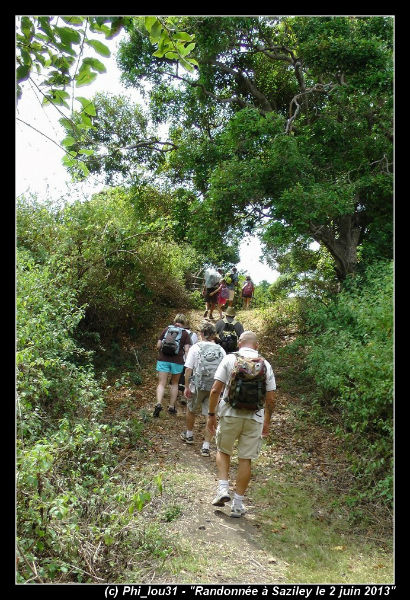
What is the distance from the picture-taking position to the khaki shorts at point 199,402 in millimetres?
6633

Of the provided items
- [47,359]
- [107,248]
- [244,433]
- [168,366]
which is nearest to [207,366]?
[168,366]

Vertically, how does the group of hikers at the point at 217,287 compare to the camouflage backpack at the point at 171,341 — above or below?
above

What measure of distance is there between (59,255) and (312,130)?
5802 millimetres

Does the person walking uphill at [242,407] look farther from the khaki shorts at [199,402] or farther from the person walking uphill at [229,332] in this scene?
the person walking uphill at [229,332]

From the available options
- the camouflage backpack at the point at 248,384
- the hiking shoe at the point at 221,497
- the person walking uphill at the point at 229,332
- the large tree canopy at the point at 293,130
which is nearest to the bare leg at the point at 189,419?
the person walking uphill at the point at 229,332

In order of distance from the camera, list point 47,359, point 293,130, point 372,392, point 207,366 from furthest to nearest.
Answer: point 293,130
point 207,366
point 47,359
point 372,392

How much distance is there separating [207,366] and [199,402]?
61 cm

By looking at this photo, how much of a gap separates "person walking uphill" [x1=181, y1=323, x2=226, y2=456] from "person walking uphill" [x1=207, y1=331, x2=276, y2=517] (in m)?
1.29

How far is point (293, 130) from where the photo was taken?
10.5m

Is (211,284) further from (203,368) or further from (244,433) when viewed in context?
(244,433)

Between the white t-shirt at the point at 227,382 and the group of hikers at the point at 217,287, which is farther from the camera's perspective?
the group of hikers at the point at 217,287

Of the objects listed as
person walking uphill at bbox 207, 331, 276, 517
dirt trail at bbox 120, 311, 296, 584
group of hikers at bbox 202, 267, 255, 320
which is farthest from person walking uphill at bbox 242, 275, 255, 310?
person walking uphill at bbox 207, 331, 276, 517

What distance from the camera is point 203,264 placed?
60.7 feet
